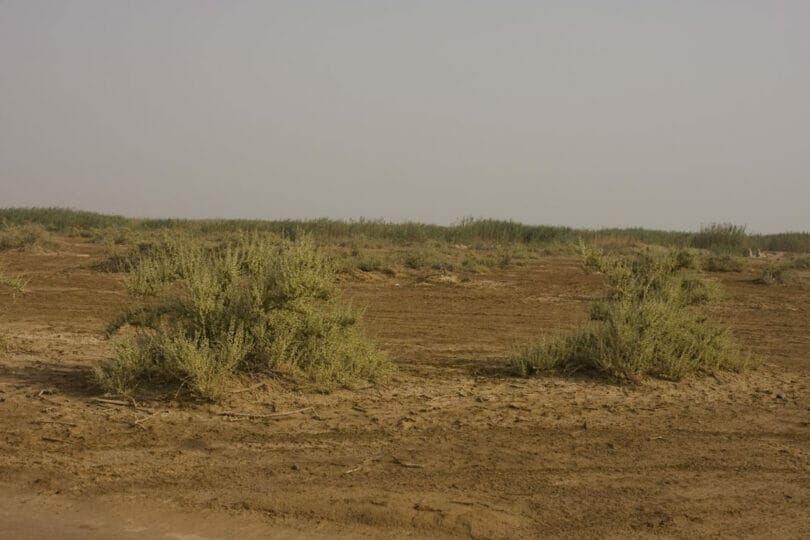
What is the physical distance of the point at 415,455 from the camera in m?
6.64

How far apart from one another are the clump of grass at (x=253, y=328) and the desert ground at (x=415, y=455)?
285mm

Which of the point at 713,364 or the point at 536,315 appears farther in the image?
the point at 536,315

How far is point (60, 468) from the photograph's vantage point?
623 cm

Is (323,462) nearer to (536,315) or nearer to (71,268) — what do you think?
(536,315)

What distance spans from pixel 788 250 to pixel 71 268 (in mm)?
36806

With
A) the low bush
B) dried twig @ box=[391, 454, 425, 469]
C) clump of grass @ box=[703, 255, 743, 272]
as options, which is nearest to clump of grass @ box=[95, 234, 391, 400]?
dried twig @ box=[391, 454, 425, 469]

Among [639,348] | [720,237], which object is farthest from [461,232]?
[639,348]

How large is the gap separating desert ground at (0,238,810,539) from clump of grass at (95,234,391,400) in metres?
0.28

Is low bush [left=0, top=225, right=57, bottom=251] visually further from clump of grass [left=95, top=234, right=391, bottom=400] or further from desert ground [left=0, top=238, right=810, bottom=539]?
clump of grass [left=95, top=234, right=391, bottom=400]

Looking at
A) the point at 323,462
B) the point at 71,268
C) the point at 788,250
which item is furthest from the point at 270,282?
the point at 788,250

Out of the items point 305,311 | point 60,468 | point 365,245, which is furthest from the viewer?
point 365,245

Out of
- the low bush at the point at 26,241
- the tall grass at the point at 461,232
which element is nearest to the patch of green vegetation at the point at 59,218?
the tall grass at the point at 461,232

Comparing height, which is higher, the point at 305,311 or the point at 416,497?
the point at 305,311

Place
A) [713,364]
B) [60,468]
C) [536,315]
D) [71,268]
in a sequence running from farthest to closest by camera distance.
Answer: [71,268], [536,315], [713,364], [60,468]
